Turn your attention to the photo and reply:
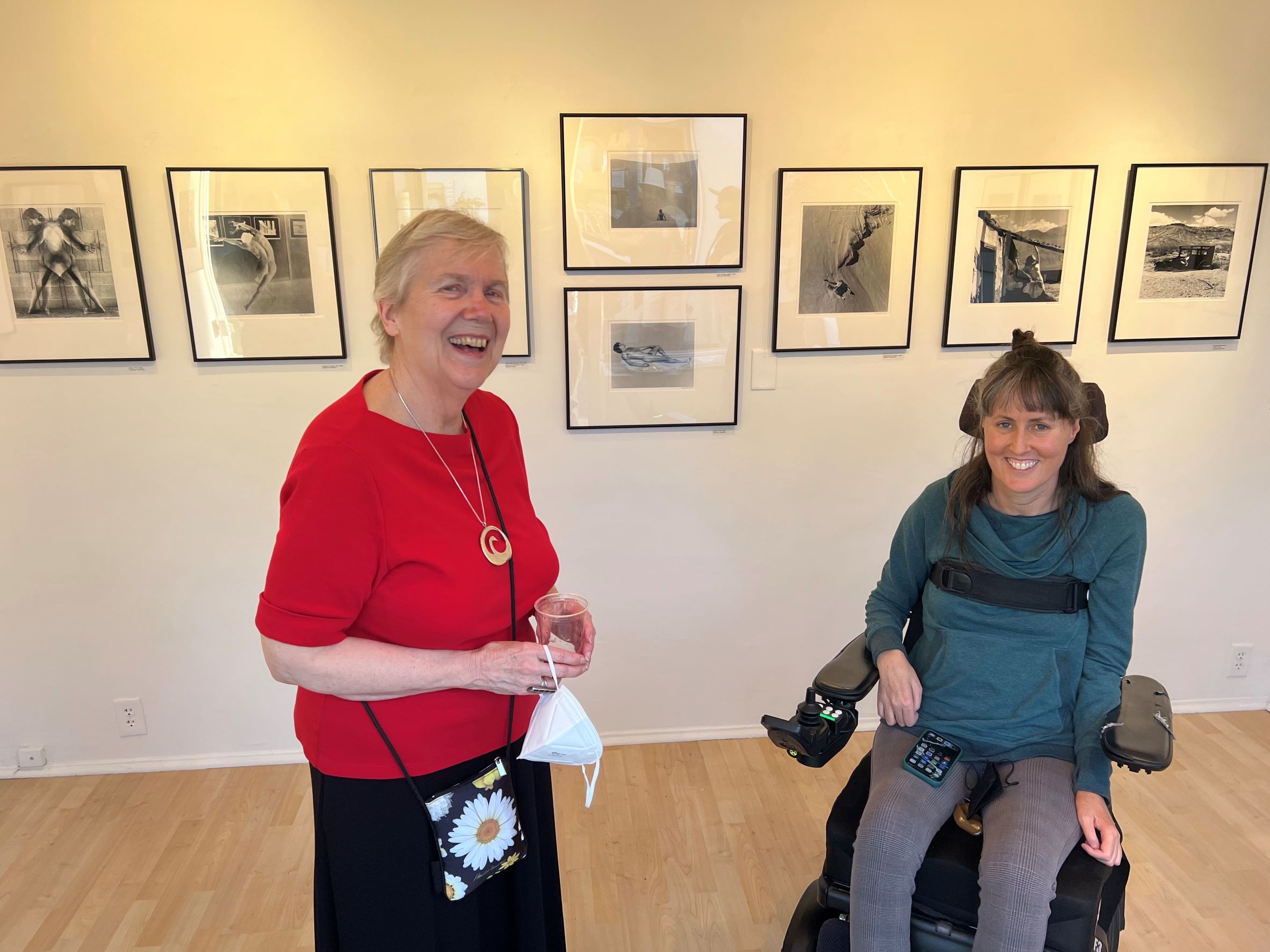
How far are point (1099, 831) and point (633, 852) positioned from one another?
1.35m

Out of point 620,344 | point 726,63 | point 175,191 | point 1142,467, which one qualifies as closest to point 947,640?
point 620,344

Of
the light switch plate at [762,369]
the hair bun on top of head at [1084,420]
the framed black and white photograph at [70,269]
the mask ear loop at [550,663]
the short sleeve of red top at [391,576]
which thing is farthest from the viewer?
the light switch plate at [762,369]

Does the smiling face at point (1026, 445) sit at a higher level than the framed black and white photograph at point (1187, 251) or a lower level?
lower

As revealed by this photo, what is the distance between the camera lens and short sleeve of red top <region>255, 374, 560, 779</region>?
110 centimetres

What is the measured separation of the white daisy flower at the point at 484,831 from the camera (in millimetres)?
1299

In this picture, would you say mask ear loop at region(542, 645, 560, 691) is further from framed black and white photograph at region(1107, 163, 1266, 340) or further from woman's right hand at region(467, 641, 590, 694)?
framed black and white photograph at region(1107, 163, 1266, 340)

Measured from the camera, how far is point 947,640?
68.1 inches

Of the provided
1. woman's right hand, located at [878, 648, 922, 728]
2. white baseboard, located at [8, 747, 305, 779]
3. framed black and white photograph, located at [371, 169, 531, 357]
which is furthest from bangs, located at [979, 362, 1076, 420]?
white baseboard, located at [8, 747, 305, 779]

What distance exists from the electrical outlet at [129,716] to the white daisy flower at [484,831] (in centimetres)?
203

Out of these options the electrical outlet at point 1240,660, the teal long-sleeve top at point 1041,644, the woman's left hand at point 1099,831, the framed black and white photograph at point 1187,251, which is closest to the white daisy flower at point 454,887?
the teal long-sleeve top at point 1041,644

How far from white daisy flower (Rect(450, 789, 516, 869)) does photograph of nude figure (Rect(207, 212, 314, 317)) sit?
5.77 feet

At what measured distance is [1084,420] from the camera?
1.65 metres

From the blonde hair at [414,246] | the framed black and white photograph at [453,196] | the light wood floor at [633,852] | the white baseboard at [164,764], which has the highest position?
the framed black and white photograph at [453,196]

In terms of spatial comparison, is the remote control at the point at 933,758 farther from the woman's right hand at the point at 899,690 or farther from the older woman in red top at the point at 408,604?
the older woman in red top at the point at 408,604
